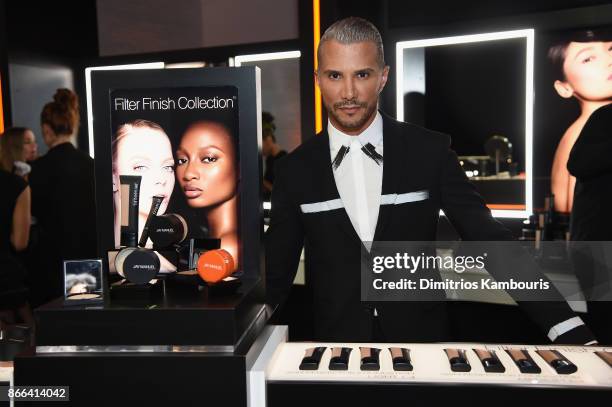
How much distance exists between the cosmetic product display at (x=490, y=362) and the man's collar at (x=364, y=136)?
779mm

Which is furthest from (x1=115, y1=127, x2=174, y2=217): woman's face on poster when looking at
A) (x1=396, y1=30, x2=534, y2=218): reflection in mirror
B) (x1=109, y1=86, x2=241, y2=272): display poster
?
(x1=396, y1=30, x2=534, y2=218): reflection in mirror

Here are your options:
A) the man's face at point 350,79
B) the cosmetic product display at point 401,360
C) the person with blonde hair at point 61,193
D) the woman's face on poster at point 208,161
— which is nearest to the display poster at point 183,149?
the woman's face on poster at point 208,161

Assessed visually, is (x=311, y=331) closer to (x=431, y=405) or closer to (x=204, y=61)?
(x=204, y=61)

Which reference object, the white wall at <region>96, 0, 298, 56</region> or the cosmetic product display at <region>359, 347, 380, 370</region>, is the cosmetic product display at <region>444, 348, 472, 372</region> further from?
the white wall at <region>96, 0, 298, 56</region>

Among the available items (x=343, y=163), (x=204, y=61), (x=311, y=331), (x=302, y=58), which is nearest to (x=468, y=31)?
(x=302, y=58)

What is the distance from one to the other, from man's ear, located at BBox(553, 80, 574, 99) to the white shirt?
6.20 ft

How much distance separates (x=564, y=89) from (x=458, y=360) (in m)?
2.60

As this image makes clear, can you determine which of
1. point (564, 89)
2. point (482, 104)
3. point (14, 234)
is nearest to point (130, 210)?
point (14, 234)

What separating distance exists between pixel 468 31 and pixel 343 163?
181cm

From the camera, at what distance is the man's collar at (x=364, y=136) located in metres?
1.76

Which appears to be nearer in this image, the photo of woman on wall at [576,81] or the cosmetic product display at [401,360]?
the cosmetic product display at [401,360]

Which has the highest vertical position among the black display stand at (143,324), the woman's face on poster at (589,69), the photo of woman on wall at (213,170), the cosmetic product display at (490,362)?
the woman's face on poster at (589,69)

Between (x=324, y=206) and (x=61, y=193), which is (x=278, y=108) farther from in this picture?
(x=324, y=206)

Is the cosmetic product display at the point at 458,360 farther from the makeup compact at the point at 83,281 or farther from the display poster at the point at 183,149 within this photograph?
the makeup compact at the point at 83,281
